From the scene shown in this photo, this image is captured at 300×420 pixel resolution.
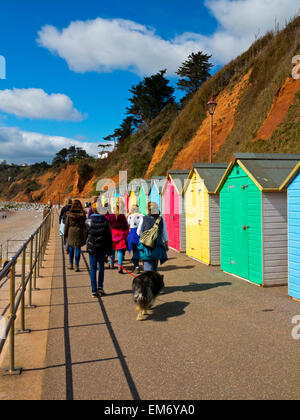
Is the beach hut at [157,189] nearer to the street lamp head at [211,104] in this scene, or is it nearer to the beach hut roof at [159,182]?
the beach hut roof at [159,182]

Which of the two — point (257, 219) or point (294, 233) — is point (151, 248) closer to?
point (257, 219)

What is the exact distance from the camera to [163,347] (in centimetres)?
439

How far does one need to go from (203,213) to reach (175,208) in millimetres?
2507

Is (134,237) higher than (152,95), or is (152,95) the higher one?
(152,95)

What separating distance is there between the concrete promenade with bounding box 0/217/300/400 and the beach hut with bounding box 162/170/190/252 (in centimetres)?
503

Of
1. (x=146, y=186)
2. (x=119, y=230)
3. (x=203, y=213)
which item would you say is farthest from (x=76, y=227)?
(x=146, y=186)

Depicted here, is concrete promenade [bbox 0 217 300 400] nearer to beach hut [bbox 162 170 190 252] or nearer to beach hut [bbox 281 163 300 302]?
beach hut [bbox 281 163 300 302]

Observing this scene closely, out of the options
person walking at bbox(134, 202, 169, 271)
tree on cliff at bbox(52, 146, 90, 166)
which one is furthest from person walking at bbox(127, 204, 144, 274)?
tree on cliff at bbox(52, 146, 90, 166)

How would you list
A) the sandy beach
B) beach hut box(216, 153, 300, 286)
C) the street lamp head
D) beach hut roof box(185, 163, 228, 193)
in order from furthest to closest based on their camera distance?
1. the street lamp head
2. beach hut roof box(185, 163, 228, 193)
3. beach hut box(216, 153, 300, 286)
4. the sandy beach

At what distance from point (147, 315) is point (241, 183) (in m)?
3.96

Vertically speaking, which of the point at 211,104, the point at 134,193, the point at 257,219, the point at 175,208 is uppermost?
the point at 211,104

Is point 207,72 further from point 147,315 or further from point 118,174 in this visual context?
point 147,315

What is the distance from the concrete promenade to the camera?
3.38 m
